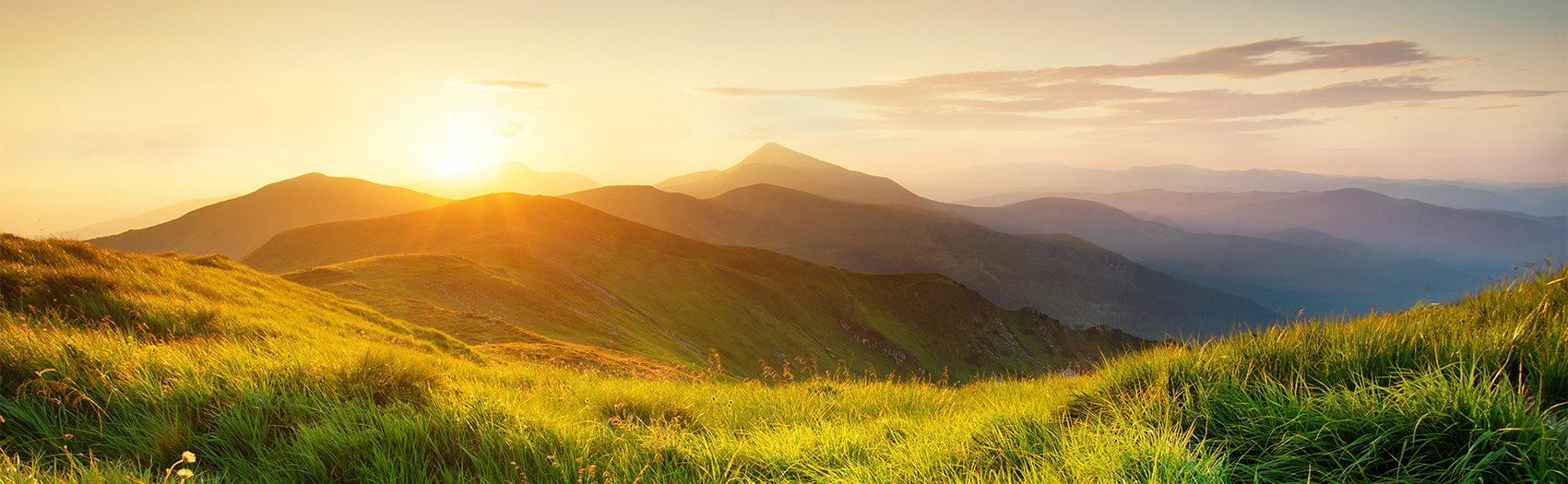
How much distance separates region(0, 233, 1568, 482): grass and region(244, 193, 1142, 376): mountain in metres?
0.89

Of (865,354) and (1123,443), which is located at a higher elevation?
(1123,443)

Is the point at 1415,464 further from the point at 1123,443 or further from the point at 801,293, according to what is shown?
the point at 801,293

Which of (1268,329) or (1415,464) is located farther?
(1268,329)

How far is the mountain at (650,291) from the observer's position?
3275cm

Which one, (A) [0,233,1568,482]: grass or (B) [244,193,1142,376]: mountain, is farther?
(B) [244,193,1142,376]: mountain

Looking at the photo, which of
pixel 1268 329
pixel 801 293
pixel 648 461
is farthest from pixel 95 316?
pixel 801 293

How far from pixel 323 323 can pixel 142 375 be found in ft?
32.2

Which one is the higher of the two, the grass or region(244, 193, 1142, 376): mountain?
the grass

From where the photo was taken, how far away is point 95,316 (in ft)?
21.5

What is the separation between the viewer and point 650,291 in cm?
6862

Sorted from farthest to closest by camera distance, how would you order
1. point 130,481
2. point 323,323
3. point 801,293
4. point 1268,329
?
point 801,293, point 323,323, point 1268,329, point 130,481

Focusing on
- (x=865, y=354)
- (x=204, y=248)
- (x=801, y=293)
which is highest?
(x=204, y=248)

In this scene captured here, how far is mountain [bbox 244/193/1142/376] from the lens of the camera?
32.8 m

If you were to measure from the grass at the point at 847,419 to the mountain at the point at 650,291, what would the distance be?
2.92 ft
